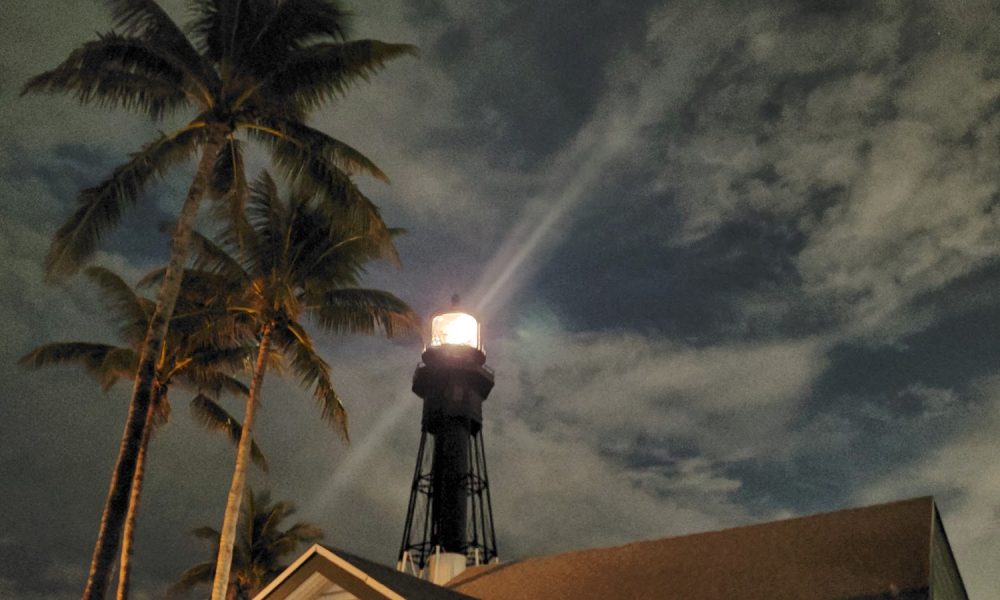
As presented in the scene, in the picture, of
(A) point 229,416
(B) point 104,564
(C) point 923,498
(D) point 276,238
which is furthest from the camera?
(A) point 229,416

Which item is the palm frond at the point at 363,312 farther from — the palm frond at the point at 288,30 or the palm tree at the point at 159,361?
the palm frond at the point at 288,30

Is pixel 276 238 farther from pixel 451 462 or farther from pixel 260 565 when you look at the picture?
pixel 260 565

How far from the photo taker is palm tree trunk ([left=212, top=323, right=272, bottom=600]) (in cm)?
→ 1747

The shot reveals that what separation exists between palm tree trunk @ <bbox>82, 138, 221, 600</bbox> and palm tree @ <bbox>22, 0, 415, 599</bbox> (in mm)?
25

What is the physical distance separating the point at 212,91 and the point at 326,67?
2.30 metres

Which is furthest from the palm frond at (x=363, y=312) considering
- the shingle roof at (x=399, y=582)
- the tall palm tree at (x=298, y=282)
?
the shingle roof at (x=399, y=582)

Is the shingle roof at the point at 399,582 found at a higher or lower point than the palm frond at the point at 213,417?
lower

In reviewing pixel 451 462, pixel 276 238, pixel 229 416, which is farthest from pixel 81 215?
pixel 451 462

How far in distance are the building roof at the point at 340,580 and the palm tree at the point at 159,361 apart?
9.00 m

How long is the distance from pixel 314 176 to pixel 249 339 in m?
6.29

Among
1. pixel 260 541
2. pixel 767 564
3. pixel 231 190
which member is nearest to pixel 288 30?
pixel 231 190

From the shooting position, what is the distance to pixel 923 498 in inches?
582

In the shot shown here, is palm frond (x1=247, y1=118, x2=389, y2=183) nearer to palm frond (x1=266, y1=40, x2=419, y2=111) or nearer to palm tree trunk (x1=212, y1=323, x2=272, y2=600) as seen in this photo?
palm frond (x1=266, y1=40, x2=419, y2=111)

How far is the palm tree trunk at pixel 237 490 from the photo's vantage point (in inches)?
688
